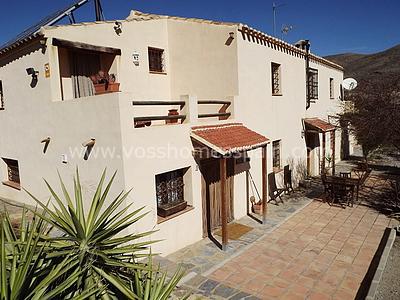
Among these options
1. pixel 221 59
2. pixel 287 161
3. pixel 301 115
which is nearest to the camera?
pixel 221 59

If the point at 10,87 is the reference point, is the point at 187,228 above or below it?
below

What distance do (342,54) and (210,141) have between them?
101 m

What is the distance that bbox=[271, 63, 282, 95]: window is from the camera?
1480 centimetres

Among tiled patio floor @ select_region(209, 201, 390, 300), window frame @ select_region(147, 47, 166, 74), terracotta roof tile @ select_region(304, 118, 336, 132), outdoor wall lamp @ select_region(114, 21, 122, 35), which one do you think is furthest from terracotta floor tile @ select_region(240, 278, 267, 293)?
terracotta roof tile @ select_region(304, 118, 336, 132)

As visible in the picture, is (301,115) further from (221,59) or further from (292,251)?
(292,251)

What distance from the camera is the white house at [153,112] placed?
8391 mm

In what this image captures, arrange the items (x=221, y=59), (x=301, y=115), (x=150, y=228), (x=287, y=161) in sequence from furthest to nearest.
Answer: (x=301, y=115), (x=287, y=161), (x=221, y=59), (x=150, y=228)

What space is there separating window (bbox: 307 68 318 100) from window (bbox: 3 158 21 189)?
15.9 metres

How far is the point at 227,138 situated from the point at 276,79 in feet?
22.2

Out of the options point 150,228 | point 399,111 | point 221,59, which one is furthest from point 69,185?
point 399,111

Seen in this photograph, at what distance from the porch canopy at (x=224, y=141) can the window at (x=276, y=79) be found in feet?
15.0

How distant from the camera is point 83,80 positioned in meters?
11.1

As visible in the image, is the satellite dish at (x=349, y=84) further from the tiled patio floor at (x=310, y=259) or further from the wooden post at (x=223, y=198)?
the wooden post at (x=223, y=198)

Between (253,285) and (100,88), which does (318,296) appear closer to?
(253,285)
